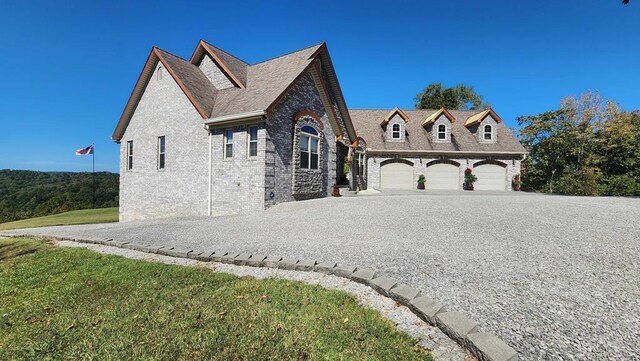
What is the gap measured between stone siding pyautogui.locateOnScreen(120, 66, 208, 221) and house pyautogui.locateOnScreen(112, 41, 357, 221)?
53 millimetres

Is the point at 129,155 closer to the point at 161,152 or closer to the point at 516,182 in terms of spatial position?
the point at 161,152

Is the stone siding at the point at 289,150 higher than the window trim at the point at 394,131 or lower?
lower

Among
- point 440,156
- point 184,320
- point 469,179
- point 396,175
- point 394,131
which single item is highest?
point 394,131

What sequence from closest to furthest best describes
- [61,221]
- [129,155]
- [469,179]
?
[129,155] → [61,221] → [469,179]

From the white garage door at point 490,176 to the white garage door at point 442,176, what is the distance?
165cm

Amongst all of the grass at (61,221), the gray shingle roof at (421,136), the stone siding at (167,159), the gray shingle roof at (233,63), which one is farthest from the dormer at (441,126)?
the grass at (61,221)

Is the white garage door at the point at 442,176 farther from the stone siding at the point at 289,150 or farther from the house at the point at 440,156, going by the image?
the stone siding at the point at 289,150

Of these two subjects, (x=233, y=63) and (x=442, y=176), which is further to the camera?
(x=442, y=176)

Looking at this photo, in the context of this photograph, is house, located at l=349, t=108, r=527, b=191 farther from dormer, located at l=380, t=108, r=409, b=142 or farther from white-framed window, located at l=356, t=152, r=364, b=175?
white-framed window, located at l=356, t=152, r=364, b=175

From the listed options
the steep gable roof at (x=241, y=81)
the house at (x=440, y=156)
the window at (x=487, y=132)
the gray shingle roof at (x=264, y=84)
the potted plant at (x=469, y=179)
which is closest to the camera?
the gray shingle roof at (x=264, y=84)

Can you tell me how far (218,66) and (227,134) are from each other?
5.41 meters

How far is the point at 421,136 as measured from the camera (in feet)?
76.6

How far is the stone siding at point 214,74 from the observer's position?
1492 centimetres

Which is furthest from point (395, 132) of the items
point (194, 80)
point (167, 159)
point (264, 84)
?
point (167, 159)
